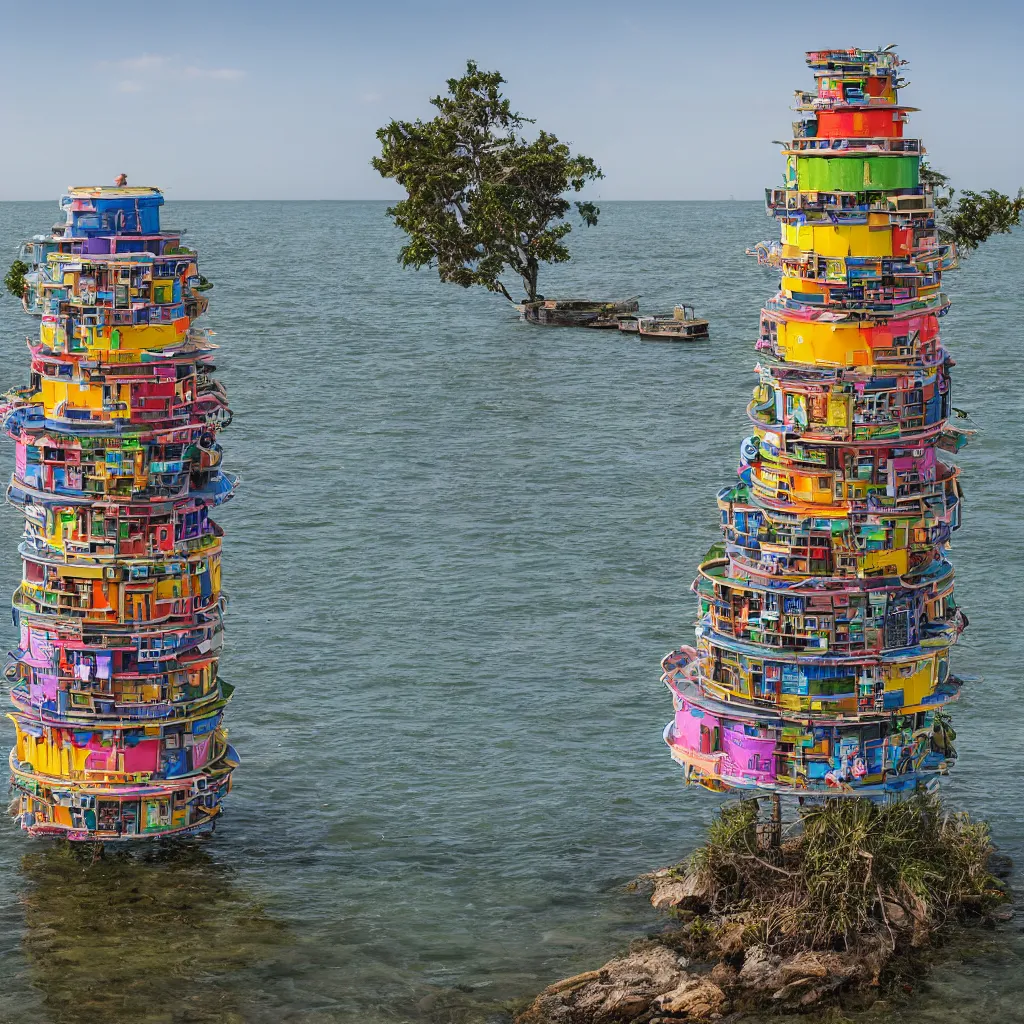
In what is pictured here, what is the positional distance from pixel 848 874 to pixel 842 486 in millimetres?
10160

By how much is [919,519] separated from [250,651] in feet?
129

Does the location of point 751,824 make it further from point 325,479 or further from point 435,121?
point 435,121

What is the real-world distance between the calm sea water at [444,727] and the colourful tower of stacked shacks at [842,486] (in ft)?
23.0

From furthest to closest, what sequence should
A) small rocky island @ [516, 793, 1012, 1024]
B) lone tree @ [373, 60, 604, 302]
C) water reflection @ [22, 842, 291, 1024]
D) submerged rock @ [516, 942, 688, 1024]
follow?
lone tree @ [373, 60, 604, 302] < water reflection @ [22, 842, 291, 1024] < small rocky island @ [516, 793, 1012, 1024] < submerged rock @ [516, 942, 688, 1024]

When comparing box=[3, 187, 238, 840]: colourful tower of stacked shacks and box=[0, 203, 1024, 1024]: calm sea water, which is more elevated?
box=[3, 187, 238, 840]: colourful tower of stacked shacks

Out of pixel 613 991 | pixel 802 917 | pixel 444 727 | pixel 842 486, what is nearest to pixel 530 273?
pixel 444 727

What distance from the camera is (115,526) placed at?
2307 inches

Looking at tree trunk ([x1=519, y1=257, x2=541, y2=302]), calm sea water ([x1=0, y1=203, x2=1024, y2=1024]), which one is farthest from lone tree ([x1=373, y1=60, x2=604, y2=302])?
calm sea water ([x1=0, y1=203, x2=1024, y2=1024])

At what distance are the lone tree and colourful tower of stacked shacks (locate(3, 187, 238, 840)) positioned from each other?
120 meters

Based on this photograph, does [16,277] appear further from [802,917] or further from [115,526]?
[802,917]

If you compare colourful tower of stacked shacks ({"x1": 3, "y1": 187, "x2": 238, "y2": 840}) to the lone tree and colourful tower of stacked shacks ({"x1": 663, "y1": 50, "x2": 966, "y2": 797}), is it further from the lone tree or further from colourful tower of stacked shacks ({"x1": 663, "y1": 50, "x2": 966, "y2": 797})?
the lone tree

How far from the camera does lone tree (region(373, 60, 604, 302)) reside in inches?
7018

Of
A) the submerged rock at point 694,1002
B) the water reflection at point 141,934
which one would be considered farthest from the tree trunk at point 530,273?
the submerged rock at point 694,1002

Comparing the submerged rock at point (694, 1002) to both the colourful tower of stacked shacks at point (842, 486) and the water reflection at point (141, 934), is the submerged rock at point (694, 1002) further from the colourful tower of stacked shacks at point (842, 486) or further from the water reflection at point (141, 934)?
the water reflection at point (141, 934)
